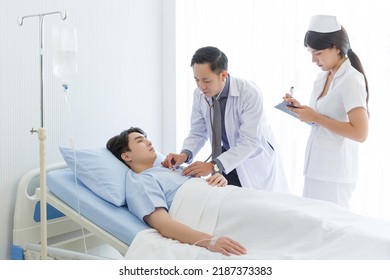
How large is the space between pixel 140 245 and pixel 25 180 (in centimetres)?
68

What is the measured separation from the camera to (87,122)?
8.06 feet

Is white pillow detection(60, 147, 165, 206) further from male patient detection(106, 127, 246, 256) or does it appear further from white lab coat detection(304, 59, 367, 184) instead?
white lab coat detection(304, 59, 367, 184)

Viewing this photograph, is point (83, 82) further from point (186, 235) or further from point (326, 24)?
point (326, 24)

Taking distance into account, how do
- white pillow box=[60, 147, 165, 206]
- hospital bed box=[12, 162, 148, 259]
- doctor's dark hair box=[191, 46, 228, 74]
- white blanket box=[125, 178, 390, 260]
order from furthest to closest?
doctor's dark hair box=[191, 46, 228, 74] → white pillow box=[60, 147, 165, 206] → hospital bed box=[12, 162, 148, 259] → white blanket box=[125, 178, 390, 260]

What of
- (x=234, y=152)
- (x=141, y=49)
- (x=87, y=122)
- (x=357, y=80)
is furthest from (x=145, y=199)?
(x=141, y=49)

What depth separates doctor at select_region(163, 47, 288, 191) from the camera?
2.06 m

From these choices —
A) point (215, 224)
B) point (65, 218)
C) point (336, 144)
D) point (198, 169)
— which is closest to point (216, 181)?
point (198, 169)

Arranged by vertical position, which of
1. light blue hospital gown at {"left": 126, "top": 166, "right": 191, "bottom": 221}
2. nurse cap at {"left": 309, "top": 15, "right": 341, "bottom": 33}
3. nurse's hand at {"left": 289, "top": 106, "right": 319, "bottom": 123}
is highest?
nurse cap at {"left": 309, "top": 15, "right": 341, "bottom": 33}

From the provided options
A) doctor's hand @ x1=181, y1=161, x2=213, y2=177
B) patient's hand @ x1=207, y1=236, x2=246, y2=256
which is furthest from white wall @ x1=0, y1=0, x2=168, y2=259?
patient's hand @ x1=207, y1=236, x2=246, y2=256

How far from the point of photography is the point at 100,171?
196 cm

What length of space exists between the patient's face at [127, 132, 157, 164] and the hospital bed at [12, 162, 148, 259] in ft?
0.91

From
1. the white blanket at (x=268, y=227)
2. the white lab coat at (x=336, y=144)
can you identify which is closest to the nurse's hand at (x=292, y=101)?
the white lab coat at (x=336, y=144)

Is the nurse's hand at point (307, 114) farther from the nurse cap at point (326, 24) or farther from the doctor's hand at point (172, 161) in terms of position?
the doctor's hand at point (172, 161)

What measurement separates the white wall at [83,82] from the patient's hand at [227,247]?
3.32ft
